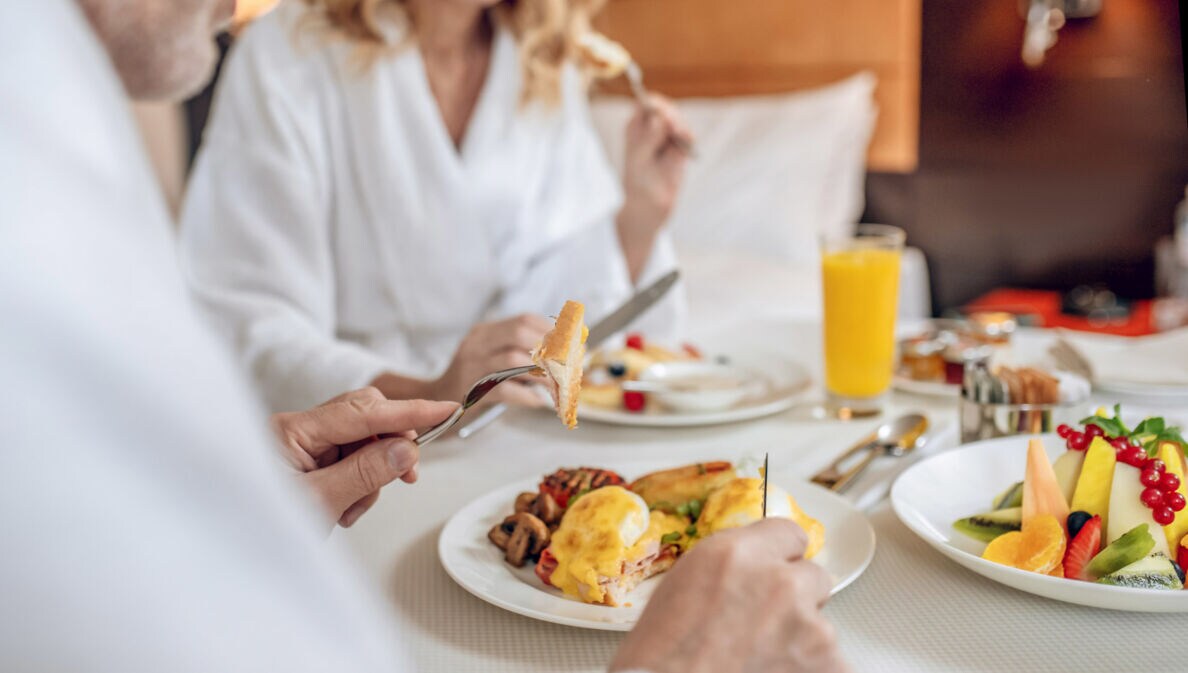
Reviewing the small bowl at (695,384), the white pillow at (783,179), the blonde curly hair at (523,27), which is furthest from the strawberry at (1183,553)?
the white pillow at (783,179)

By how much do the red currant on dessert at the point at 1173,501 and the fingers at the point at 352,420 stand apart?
561 millimetres

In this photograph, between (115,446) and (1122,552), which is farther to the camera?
(1122,552)

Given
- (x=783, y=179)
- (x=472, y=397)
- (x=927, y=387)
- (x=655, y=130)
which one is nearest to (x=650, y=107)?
(x=655, y=130)

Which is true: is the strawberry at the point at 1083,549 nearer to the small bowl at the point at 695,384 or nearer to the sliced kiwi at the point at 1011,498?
the sliced kiwi at the point at 1011,498

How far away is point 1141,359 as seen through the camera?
143 cm

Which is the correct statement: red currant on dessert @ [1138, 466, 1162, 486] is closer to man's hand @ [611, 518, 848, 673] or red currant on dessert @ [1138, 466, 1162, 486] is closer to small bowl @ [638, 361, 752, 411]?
man's hand @ [611, 518, 848, 673]

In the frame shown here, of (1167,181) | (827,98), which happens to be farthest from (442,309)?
(1167,181)

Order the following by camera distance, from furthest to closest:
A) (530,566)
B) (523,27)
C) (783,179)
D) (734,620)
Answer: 1. (783,179)
2. (523,27)
3. (530,566)
4. (734,620)

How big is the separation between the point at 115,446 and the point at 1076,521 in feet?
2.38

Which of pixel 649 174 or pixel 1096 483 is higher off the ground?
pixel 649 174

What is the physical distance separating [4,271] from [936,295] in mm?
3196

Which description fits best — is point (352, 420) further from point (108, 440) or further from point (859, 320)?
point (859, 320)

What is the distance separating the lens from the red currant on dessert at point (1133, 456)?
32.8 inches

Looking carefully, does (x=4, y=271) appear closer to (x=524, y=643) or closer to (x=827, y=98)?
(x=524, y=643)
